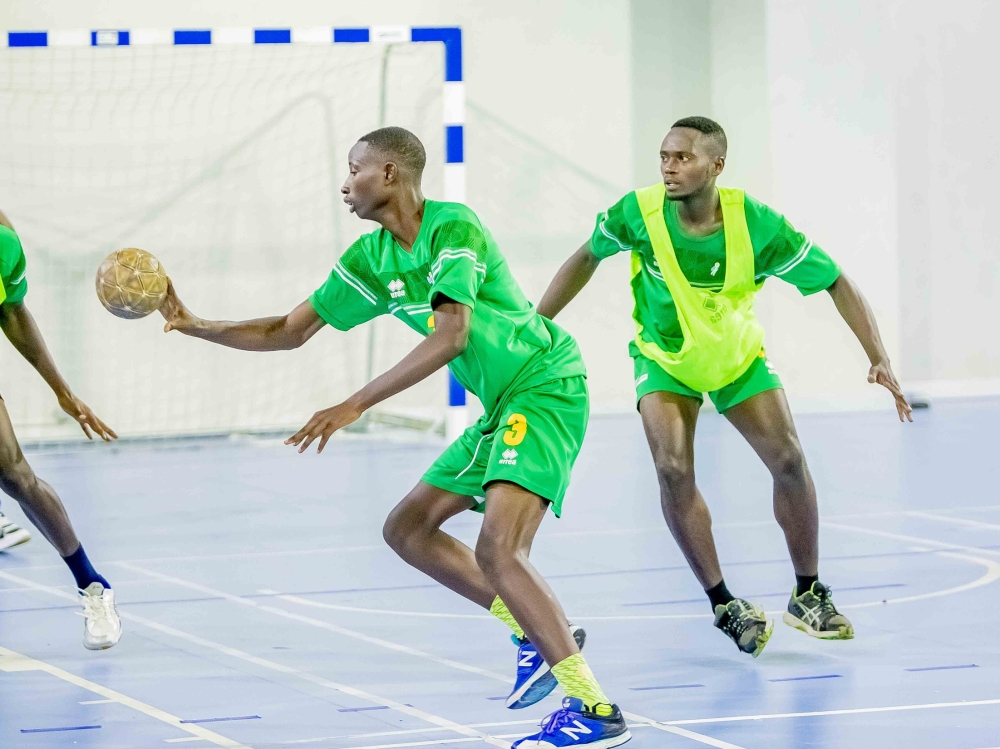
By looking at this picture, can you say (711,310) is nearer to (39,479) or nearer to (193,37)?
(39,479)

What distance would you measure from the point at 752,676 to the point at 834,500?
12.9ft

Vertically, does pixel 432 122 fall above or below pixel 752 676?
above

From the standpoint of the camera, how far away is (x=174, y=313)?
4.24m

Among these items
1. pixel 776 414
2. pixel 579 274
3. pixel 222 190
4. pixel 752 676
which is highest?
pixel 222 190

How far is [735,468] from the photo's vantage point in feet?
31.9

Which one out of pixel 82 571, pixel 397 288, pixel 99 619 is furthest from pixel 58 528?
pixel 397 288

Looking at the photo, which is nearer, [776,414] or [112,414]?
[776,414]

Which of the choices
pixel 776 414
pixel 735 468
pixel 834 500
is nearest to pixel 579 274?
pixel 776 414

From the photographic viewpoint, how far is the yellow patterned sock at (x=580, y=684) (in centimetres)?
365

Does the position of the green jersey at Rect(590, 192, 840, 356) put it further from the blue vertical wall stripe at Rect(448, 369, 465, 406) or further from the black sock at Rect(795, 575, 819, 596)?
the blue vertical wall stripe at Rect(448, 369, 465, 406)

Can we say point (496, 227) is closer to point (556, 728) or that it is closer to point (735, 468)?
point (735, 468)

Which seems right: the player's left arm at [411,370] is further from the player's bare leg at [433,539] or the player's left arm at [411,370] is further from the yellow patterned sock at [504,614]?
the yellow patterned sock at [504,614]

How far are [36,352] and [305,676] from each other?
1608 millimetres

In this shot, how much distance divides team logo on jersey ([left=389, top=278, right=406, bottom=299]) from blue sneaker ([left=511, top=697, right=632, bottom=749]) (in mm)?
1267
